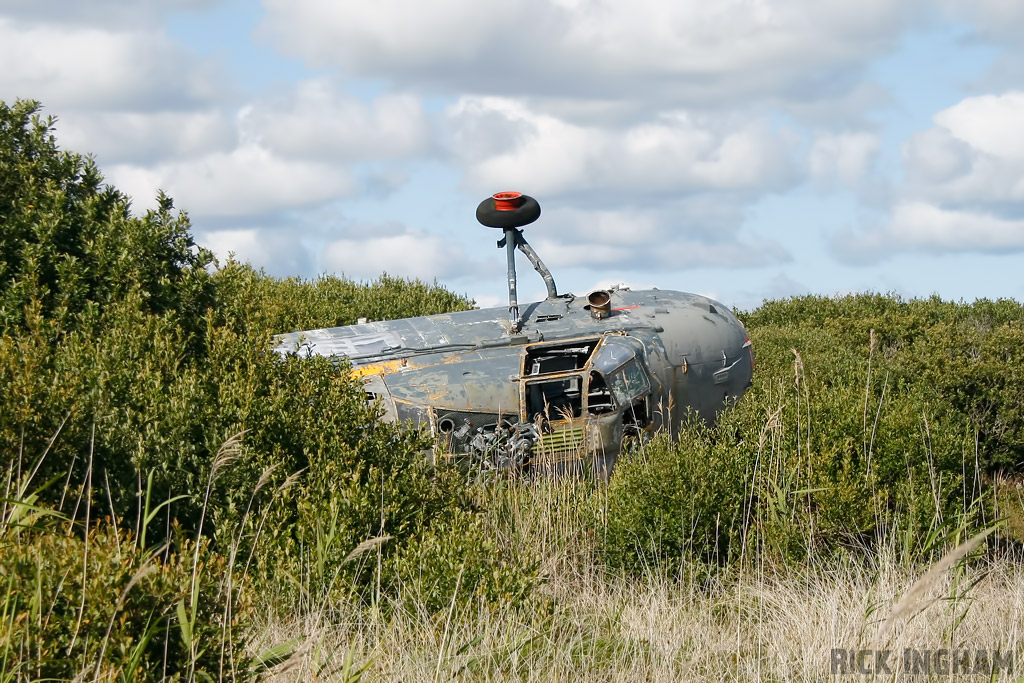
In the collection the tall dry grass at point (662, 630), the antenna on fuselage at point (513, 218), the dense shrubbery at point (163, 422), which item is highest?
the antenna on fuselage at point (513, 218)

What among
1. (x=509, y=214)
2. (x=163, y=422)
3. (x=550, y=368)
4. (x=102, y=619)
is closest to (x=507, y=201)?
(x=509, y=214)

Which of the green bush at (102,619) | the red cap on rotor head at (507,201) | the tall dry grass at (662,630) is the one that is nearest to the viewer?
the green bush at (102,619)

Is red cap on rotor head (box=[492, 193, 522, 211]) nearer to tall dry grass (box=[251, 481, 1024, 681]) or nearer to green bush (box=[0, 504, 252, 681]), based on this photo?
tall dry grass (box=[251, 481, 1024, 681])

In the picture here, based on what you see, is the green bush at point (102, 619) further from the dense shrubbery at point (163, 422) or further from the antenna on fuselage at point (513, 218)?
the antenna on fuselage at point (513, 218)

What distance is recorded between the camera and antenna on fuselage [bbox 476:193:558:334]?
14.3 metres

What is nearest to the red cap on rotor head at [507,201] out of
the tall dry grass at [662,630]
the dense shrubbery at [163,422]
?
the dense shrubbery at [163,422]

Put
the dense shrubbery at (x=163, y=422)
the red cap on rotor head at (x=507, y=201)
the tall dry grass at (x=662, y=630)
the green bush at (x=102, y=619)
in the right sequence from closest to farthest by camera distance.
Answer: the green bush at (x=102, y=619), the tall dry grass at (x=662, y=630), the dense shrubbery at (x=163, y=422), the red cap on rotor head at (x=507, y=201)

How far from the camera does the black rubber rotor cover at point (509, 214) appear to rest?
47.0ft

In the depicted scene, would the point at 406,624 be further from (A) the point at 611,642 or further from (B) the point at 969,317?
(B) the point at 969,317

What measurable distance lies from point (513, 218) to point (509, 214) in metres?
0.08

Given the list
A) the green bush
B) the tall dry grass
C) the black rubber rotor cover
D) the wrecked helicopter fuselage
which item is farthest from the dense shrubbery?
the black rubber rotor cover

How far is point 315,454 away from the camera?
7.90 m

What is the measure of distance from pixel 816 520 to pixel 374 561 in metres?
3.55

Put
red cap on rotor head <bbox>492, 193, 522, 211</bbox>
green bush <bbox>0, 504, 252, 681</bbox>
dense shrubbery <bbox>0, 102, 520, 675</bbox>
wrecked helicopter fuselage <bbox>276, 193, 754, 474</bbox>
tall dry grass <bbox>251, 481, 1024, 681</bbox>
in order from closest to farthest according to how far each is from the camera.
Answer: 1. green bush <bbox>0, 504, 252, 681</bbox>
2. tall dry grass <bbox>251, 481, 1024, 681</bbox>
3. dense shrubbery <bbox>0, 102, 520, 675</bbox>
4. wrecked helicopter fuselage <bbox>276, 193, 754, 474</bbox>
5. red cap on rotor head <bbox>492, 193, 522, 211</bbox>
